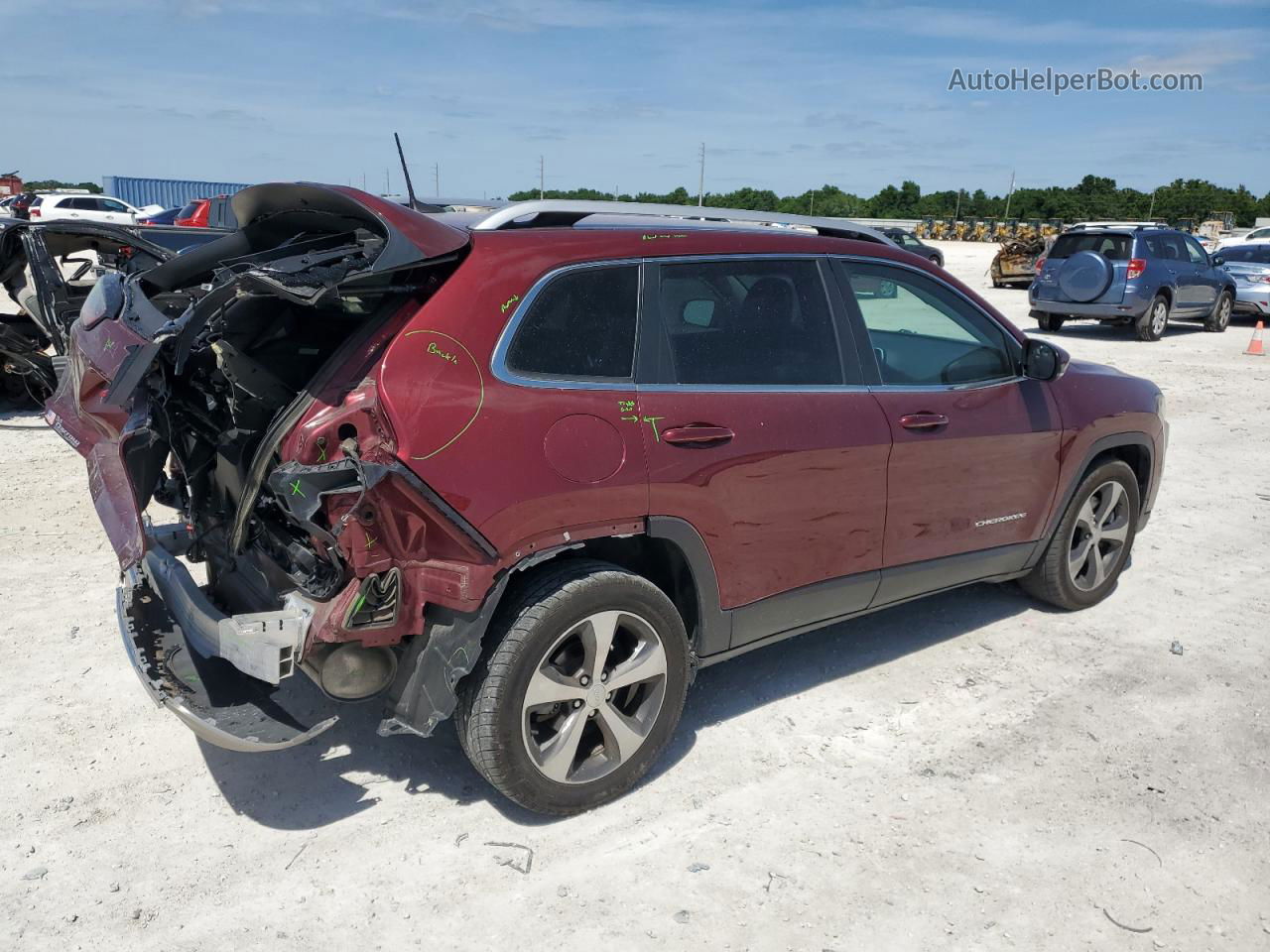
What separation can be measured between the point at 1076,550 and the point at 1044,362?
1.13m

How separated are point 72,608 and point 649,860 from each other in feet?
11.0

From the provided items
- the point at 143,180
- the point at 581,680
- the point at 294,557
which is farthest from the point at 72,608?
the point at 143,180

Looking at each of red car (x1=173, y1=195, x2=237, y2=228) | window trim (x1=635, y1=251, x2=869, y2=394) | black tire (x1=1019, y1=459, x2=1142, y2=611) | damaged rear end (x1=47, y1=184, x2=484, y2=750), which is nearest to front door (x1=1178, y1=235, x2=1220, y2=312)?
black tire (x1=1019, y1=459, x2=1142, y2=611)

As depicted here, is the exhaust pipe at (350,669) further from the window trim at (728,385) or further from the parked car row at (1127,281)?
the parked car row at (1127,281)

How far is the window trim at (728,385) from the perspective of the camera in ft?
11.4

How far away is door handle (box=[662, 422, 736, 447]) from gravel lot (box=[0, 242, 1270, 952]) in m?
1.22

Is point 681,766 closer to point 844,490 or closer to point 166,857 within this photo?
point 844,490

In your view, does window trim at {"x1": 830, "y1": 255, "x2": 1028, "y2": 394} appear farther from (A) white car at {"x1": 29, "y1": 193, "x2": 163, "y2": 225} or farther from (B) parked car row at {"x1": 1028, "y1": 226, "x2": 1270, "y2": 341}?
(A) white car at {"x1": 29, "y1": 193, "x2": 163, "y2": 225}

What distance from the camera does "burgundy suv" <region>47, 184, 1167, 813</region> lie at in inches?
119

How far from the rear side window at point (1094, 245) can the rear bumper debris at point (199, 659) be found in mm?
16616

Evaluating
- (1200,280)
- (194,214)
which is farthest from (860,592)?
(194,214)

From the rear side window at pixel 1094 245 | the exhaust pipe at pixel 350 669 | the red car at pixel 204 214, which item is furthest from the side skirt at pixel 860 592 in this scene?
the red car at pixel 204 214

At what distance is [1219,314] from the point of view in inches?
734

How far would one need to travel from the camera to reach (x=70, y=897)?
9.84ft
